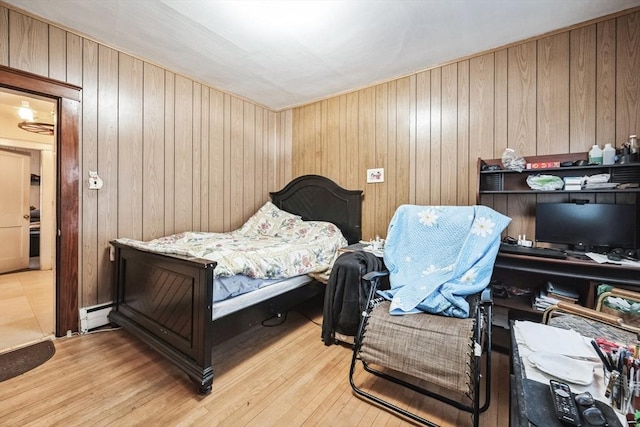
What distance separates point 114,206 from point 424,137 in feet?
10.1

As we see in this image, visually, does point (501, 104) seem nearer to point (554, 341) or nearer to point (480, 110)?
point (480, 110)

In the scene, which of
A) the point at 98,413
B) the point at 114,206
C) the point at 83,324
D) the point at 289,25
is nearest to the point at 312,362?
the point at 98,413

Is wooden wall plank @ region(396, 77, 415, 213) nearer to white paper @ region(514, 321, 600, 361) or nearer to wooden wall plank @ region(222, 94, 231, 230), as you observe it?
white paper @ region(514, 321, 600, 361)

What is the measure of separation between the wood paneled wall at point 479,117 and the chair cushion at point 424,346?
1.47 m

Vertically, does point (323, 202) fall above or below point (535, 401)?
above

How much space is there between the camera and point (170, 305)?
73.4 inches

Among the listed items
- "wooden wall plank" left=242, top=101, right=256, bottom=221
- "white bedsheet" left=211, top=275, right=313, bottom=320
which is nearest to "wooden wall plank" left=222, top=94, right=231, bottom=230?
"wooden wall plank" left=242, top=101, right=256, bottom=221

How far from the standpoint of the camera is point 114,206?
2.51 meters

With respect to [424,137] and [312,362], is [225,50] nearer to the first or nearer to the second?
[424,137]

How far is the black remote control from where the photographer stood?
2.67 ft

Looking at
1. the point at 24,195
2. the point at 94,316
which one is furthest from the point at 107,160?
the point at 24,195

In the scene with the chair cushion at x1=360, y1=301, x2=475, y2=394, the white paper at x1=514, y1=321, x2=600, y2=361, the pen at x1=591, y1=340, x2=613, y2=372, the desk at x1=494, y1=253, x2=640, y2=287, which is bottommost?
the chair cushion at x1=360, y1=301, x2=475, y2=394

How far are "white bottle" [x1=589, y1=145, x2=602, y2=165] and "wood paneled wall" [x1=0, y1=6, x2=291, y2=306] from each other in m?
3.42

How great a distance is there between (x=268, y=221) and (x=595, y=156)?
122 inches
